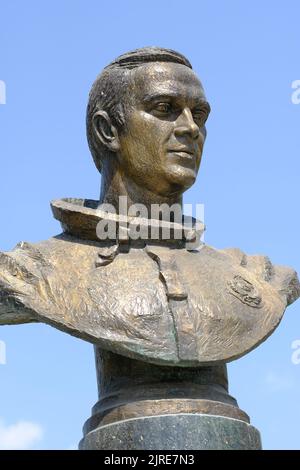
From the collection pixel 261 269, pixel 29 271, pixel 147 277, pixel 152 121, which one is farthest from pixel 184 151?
pixel 29 271

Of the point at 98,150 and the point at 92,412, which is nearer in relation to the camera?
the point at 92,412

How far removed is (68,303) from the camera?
6.50 metres

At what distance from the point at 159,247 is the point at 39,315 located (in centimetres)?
108

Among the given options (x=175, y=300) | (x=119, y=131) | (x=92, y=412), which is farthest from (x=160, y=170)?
(x=92, y=412)

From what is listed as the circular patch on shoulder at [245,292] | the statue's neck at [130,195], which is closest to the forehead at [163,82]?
the statue's neck at [130,195]

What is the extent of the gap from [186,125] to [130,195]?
616 mm

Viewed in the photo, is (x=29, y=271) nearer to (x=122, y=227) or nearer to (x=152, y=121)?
(x=122, y=227)

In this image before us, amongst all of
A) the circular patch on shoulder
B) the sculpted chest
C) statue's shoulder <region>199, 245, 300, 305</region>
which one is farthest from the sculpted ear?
the circular patch on shoulder

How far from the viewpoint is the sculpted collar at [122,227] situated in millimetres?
6891

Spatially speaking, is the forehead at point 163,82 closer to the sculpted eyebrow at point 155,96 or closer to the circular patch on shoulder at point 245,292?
the sculpted eyebrow at point 155,96

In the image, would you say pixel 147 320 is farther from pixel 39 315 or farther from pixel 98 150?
pixel 98 150

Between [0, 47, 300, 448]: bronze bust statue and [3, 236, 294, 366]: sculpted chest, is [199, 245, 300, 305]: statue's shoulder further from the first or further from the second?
[3, 236, 294, 366]: sculpted chest

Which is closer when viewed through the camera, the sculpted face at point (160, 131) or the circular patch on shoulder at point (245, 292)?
the circular patch on shoulder at point (245, 292)

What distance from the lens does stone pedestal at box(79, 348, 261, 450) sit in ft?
20.5
